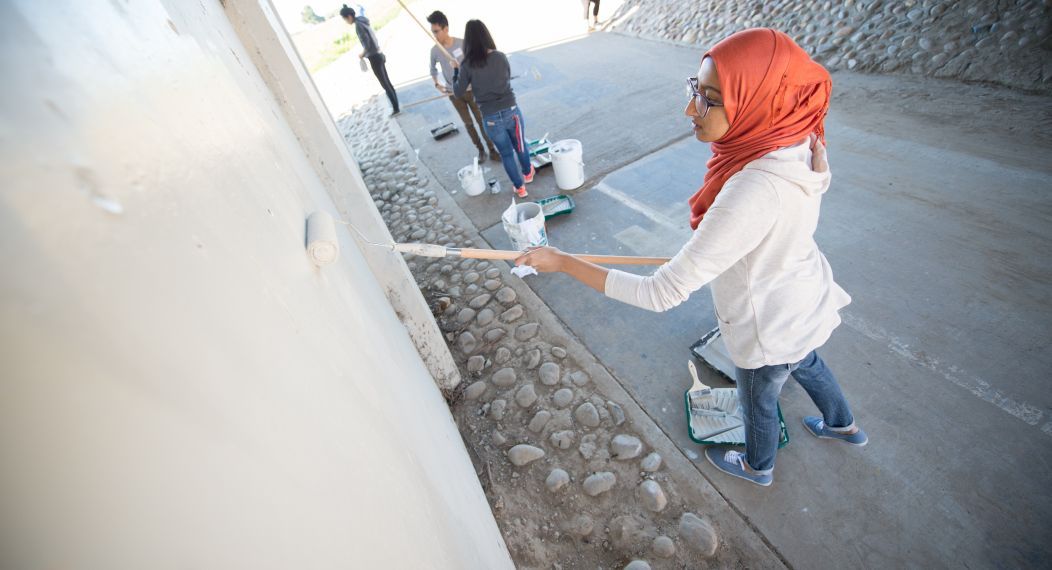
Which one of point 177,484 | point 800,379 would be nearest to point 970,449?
point 800,379

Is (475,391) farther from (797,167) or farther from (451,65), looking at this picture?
(451,65)

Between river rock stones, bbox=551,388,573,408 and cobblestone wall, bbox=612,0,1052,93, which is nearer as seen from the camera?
river rock stones, bbox=551,388,573,408

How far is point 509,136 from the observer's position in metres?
4.79

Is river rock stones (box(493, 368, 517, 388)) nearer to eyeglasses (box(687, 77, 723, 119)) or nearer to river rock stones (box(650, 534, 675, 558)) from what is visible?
river rock stones (box(650, 534, 675, 558))

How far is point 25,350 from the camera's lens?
12.2 inches

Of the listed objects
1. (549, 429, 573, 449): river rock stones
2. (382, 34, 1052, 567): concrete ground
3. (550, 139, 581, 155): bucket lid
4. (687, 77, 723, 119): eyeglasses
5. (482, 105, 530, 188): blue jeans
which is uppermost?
(687, 77, 723, 119): eyeglasses

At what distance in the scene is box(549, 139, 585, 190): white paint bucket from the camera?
15.3ft

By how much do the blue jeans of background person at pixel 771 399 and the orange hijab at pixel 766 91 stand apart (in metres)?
0.91

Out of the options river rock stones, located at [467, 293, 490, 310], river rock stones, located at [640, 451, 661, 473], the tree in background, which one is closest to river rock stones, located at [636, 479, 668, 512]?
river rock stones, located at [640, 451, 661, 473]

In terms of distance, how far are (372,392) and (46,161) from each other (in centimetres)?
83

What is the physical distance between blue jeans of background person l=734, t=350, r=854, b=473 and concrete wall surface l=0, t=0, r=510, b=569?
1.57 m

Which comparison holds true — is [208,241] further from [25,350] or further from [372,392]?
[372,392]

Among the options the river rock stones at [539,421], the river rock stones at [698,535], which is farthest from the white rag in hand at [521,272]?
the river rock stones at [698,535]

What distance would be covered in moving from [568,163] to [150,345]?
4534mm
